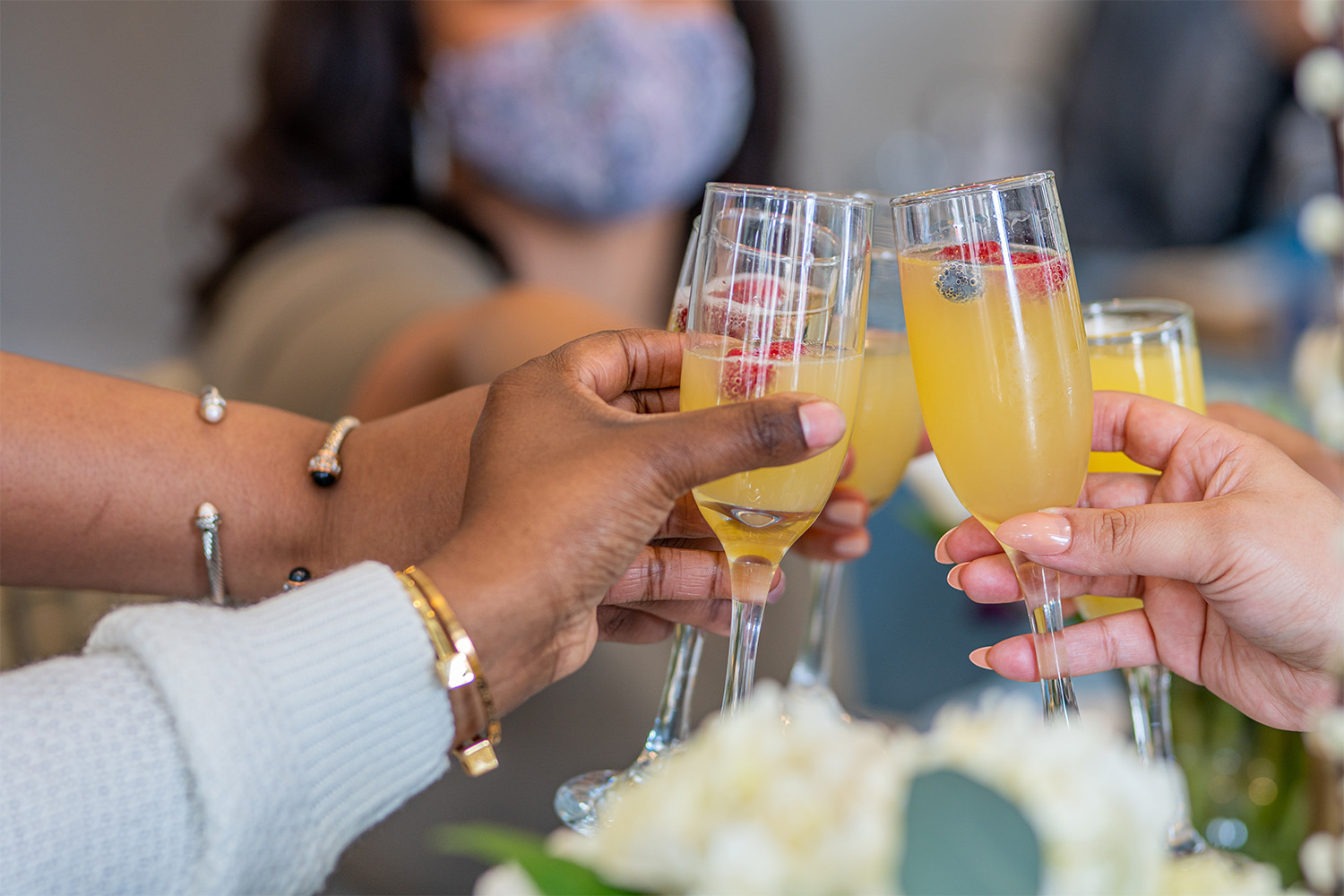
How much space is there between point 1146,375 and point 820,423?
0.45m

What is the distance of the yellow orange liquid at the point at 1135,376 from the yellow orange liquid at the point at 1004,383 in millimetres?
205

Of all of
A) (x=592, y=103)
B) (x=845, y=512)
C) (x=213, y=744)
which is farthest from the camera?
(x=592, y=103)

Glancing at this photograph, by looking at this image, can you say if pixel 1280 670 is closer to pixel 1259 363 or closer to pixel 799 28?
pixel 1259 363

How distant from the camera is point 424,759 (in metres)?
0.57

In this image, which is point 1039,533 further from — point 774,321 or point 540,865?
point 540,865

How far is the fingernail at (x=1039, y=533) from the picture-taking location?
2.27 ft

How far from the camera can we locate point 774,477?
681 millimetres

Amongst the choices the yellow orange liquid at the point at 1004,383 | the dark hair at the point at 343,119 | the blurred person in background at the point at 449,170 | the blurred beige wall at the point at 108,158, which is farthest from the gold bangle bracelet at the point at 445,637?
the blurred beige wall at the point at 108,158

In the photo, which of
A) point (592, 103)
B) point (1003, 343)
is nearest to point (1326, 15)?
point (1003, 343)

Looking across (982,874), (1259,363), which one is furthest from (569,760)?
(1259,363)

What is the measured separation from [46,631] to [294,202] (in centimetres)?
105

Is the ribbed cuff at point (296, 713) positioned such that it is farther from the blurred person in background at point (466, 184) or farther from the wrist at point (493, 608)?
the blurred person in background at point (466, 184)

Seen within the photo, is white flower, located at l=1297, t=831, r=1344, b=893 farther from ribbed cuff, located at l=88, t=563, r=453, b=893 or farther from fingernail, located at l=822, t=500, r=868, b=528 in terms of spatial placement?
fingernail, located at l=822, t=500, r=868, b=528

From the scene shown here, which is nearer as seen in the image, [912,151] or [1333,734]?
[1333,734]
